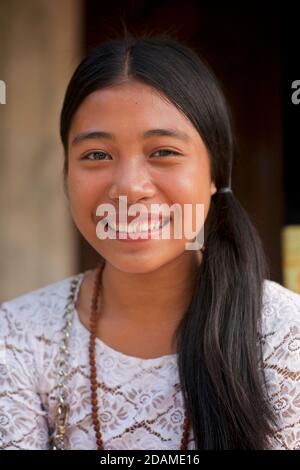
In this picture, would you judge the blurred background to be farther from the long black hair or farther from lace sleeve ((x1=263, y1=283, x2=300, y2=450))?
lace sleeve ((x1=263, y1=283, x2=300, y2=450))

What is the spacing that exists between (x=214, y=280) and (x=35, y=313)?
0.44 metres

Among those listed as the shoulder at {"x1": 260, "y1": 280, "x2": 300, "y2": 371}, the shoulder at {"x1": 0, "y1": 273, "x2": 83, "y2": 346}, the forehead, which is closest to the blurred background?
the shoulder at {"x1": 0, "y1": 273, "x2": 83, "y2": 346}

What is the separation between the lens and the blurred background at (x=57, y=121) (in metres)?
3.05

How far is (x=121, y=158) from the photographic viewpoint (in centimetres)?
153

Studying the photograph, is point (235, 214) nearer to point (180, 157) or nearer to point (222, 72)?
point (180, 157)

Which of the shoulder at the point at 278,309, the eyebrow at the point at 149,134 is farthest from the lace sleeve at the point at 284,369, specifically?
the eyebrow at the point at 149,134

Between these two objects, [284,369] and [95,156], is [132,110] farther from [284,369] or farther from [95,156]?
[284,369]

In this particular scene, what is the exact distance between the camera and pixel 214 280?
1.65 m

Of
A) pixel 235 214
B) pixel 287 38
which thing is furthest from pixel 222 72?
pixel 235 214

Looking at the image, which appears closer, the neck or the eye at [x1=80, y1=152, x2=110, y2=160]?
the eye at [x1=80, y1=152, x2=110, y2=160]

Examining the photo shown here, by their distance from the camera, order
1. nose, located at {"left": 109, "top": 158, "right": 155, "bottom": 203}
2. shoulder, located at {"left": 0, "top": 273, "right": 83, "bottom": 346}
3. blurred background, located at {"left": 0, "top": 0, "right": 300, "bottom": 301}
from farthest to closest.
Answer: blurred background, located at {"left": 0, "top": 0, "right": 300, "bottom": 301} < shoulder, located at {"left": 0, "top": 273, "right": 83, "bottom": 346} < nose, located at {"left": 109, "top": 158, "right": 155, "bottom": 203}

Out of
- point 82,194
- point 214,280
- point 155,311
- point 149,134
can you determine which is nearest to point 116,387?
point 155,311

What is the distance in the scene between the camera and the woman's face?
59.6 inches

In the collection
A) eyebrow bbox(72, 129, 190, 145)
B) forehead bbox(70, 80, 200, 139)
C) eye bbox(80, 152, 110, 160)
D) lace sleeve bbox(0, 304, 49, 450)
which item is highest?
forehead bbox(70, 80, 200, 139)
